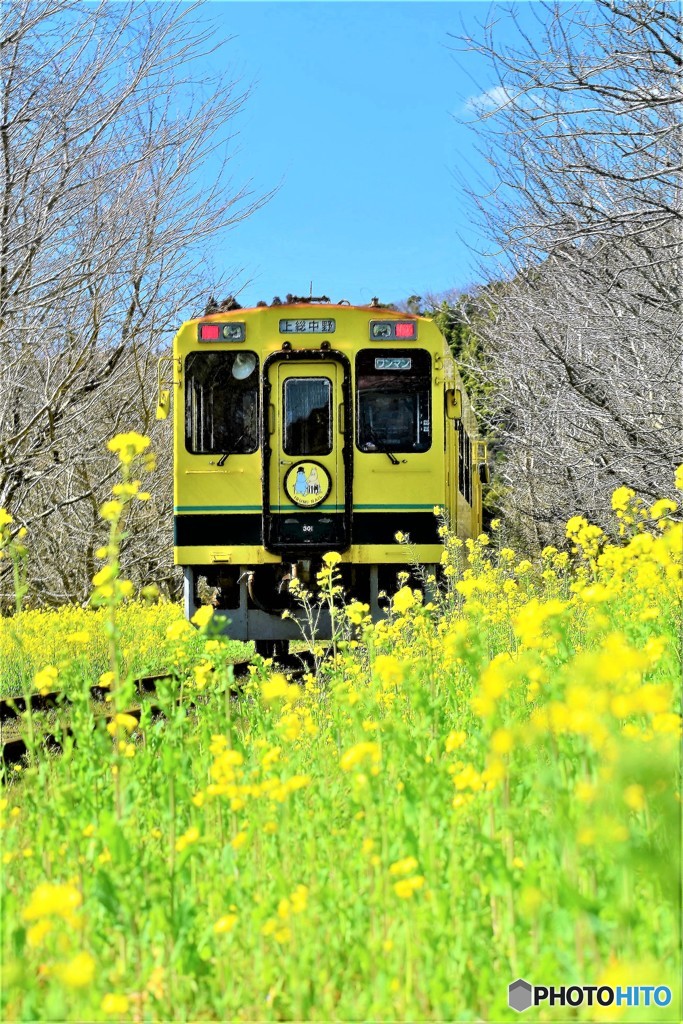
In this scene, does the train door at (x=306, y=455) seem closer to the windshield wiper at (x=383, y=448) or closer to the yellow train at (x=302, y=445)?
the yellow train at (x=302, y=445)

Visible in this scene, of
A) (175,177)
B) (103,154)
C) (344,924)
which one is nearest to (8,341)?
(103,154)

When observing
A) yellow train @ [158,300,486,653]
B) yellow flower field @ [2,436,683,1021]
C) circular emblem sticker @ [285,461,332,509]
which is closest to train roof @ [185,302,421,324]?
yellow train @ [158,300,486,653]

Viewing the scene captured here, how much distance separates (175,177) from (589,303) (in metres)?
3.59

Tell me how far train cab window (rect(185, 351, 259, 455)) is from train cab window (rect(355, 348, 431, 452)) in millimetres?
973

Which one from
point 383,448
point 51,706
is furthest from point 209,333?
point 51,706

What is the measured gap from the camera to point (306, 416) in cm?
972

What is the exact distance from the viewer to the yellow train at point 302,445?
951 centimetres

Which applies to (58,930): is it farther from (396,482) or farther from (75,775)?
(396,482)

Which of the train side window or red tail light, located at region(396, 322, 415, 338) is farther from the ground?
red tail light, located at region(396, 322, 415, 338)

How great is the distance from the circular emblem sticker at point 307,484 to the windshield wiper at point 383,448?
1.68 feet

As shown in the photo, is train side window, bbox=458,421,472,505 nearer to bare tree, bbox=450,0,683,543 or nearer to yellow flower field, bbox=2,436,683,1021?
bare tree, bbox=450,0,683,543

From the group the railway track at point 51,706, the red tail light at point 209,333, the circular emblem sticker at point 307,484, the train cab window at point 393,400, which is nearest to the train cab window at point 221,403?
the red tail light at point 209,333

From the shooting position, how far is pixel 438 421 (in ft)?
31.2

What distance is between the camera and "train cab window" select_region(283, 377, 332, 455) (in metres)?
9.68
